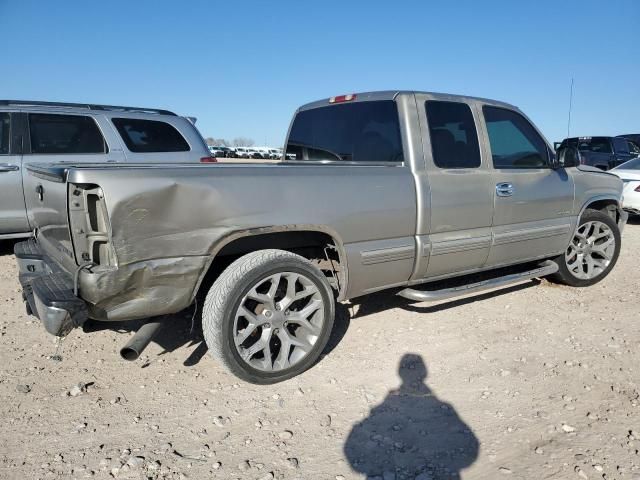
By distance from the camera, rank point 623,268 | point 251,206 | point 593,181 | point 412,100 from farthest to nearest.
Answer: point 623,268
point 593,181
point 412,100
point 251,206

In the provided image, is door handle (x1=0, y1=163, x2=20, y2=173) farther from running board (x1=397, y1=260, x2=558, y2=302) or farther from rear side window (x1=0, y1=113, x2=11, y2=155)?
running board (x1=397, y1=260, x2=558, y2=302)

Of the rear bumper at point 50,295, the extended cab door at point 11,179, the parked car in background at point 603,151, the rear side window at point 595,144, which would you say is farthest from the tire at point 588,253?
the rear side window at point 595,144

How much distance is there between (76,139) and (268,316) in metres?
4.25

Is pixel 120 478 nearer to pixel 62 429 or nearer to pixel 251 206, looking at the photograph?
pixel 62 429

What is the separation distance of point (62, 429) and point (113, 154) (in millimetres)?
4098

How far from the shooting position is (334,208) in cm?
299

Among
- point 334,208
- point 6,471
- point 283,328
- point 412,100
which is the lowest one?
point 6,471

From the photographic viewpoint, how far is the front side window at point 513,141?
396cm

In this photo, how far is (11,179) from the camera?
17.6ft

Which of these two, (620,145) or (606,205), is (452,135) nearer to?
(606,205)

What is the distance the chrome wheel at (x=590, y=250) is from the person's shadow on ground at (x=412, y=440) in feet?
9.64

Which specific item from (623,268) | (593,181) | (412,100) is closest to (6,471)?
(412,100)

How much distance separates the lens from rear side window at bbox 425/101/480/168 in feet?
11.7

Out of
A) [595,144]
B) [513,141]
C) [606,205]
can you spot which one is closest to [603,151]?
[595,144]
